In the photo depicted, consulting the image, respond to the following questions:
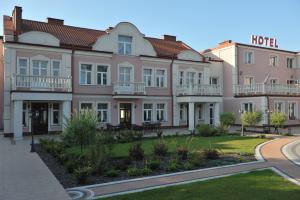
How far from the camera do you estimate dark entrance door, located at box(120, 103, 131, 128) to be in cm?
2620

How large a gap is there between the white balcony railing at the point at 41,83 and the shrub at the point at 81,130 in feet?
29.6

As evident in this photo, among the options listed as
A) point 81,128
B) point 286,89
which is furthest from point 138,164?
point 286,89

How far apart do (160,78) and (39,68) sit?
1058 centimetres

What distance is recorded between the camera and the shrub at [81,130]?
1236 centimetres

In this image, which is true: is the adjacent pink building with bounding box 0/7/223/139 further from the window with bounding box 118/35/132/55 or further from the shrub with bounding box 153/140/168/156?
the shrub with bounding box 153/140/168/156

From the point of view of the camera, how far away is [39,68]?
22.7 m

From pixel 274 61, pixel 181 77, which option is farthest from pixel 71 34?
pixel 274 61

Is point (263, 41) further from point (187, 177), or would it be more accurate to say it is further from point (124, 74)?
point (187, 177)

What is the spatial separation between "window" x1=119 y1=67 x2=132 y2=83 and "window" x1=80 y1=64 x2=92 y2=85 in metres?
2.74

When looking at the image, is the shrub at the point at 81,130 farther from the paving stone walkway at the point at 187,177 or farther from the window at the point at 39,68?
the window at the point at 39,68

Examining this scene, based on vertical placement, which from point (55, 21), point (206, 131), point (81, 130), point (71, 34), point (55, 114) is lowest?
point (206, 131)

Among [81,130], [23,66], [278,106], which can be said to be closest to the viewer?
[81,130]

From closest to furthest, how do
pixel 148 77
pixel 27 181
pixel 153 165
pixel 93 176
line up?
pixel 27 181, pixel 93 176, pixel 153 165, pixel 148 77

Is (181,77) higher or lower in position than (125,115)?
higher
